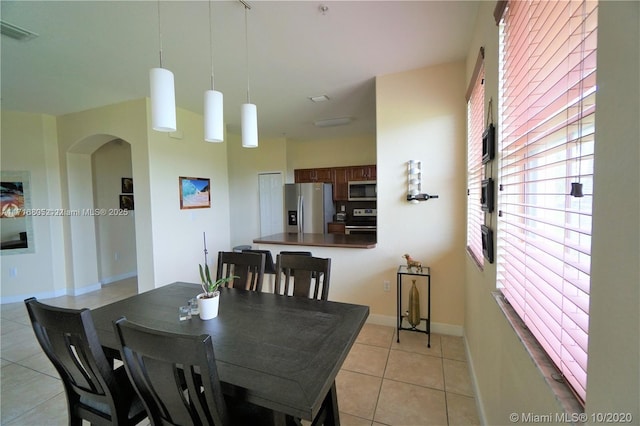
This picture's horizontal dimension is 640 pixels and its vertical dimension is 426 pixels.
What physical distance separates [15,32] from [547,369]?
150 inches

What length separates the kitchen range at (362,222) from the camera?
5.77 m

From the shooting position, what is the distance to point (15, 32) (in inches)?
84.8

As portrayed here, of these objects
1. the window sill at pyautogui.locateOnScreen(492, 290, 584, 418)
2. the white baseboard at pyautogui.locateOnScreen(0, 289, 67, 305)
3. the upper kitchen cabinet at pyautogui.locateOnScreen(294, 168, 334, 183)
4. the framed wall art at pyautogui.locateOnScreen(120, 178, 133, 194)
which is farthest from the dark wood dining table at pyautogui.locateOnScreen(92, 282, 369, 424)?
the upper kitchen cabinet at pyautogui.locateOnScreen(294, 168, 334, 183)

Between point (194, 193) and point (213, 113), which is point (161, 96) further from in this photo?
point (194, 193)

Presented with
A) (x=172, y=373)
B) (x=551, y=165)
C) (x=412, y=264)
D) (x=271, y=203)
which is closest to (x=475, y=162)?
(x=412, y=264)

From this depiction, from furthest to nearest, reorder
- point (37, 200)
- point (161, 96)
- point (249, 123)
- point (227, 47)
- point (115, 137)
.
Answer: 1. point (37, 200)
2. point (115, 137)
3. point (227, 47)
4. point (249, 123)
5. point (161, 96)

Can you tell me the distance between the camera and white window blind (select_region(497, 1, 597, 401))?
71 centimetres

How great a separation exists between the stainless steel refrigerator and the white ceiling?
7.77 ft

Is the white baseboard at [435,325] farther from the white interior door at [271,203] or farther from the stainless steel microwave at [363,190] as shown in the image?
the white interior door at [271,203]

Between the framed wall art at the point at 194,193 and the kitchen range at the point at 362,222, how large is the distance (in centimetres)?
284

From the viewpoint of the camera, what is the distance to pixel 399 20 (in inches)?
83.1

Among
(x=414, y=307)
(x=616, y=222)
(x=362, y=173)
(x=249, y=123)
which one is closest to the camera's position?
(x=616, y=222)

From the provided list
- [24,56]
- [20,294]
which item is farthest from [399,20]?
[20,294]

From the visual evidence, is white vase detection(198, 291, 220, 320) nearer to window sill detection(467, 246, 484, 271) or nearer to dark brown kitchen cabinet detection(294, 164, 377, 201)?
window sill detection(467, 246, 484, 271)
